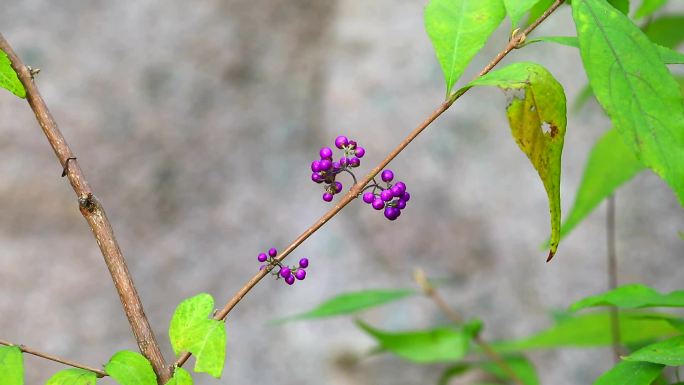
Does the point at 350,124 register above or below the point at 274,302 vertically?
above

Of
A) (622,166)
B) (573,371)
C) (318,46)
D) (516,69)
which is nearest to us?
(516,69)

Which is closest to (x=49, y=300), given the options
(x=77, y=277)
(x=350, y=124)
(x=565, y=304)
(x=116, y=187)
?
(x=77, y=277)

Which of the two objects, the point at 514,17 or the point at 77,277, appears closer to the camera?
the point at 514,17

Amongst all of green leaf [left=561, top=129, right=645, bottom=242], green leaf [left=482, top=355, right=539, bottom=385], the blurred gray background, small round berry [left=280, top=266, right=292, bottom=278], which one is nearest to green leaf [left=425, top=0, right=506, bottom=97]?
small round berry [left=280, top=266, right=292, bottom=278]

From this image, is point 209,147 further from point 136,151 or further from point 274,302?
point 274,302

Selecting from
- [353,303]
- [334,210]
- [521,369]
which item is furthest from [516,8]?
[521,369]

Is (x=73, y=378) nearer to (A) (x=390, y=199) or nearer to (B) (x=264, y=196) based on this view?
(A) (x=390, y=199)

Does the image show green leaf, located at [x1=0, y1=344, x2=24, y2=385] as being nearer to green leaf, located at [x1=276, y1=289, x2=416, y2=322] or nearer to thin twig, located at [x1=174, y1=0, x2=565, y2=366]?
thin twig, located at [x1=174, y1=0, x2=565, y2=366]
